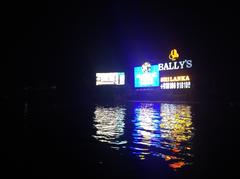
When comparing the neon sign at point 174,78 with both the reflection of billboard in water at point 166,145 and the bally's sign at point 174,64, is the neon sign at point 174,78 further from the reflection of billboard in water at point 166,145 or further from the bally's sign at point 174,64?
the reflection of billboard in water at point 166,145

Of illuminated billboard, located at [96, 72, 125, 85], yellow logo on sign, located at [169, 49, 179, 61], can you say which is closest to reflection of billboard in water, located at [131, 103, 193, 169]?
yellow logo on sign, located at [169, 49, 179, 61]

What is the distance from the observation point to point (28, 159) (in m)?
5.64

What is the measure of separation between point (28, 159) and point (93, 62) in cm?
3907

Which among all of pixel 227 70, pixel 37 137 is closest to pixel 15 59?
pixel 227 70

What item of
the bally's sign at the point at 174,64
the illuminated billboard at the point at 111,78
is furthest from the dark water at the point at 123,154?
the illuminated billboard at the point at 111,78

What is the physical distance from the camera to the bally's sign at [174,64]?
31.4m

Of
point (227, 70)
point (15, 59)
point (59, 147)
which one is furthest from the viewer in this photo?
point (15, 59)

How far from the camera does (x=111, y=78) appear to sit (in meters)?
41.2

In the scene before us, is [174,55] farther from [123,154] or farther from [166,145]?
[123,154]

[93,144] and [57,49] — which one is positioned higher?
[57,49]

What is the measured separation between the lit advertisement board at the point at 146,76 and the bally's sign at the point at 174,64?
2.85ft

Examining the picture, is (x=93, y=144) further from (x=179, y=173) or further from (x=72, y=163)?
(x=179, y=173)

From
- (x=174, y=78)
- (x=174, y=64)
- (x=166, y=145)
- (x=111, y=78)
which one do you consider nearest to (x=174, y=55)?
(x=174, y=64)

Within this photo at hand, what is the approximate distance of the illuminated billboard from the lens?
40.7 meters
